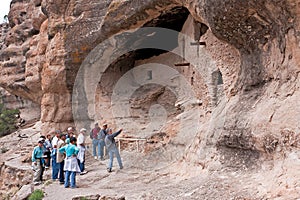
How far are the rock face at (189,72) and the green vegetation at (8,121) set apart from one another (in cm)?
246

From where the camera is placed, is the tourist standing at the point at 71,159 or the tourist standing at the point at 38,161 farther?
the tourist standing at the point at 38,161

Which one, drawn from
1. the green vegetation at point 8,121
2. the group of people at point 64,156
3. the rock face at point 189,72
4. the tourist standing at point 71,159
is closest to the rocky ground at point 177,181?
the rock face at point 189,72

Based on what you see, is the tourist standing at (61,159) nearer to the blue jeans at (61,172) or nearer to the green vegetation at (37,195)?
the blue jeans at (61,172)

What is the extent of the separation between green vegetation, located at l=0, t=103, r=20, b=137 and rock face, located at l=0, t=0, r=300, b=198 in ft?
8.08

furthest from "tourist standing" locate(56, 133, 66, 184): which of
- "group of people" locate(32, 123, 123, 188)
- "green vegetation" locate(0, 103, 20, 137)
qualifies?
"green vegetation" locate(0, 103, 20, 137)

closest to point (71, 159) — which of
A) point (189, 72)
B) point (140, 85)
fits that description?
point (189, 72)

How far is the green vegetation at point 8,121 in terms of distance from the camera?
778 inches

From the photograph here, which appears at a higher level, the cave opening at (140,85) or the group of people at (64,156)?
the cave opening at (140,85)

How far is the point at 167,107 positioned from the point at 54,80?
4.03 meters

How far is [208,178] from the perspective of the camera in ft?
15.6

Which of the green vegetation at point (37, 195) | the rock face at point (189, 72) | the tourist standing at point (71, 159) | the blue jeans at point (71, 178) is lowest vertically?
the green vegetation at point (37, 195)

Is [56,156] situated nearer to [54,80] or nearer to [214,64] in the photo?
[214,64]

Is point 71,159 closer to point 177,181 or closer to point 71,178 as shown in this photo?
point 71,178

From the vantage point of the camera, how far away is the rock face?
4.16 metres
